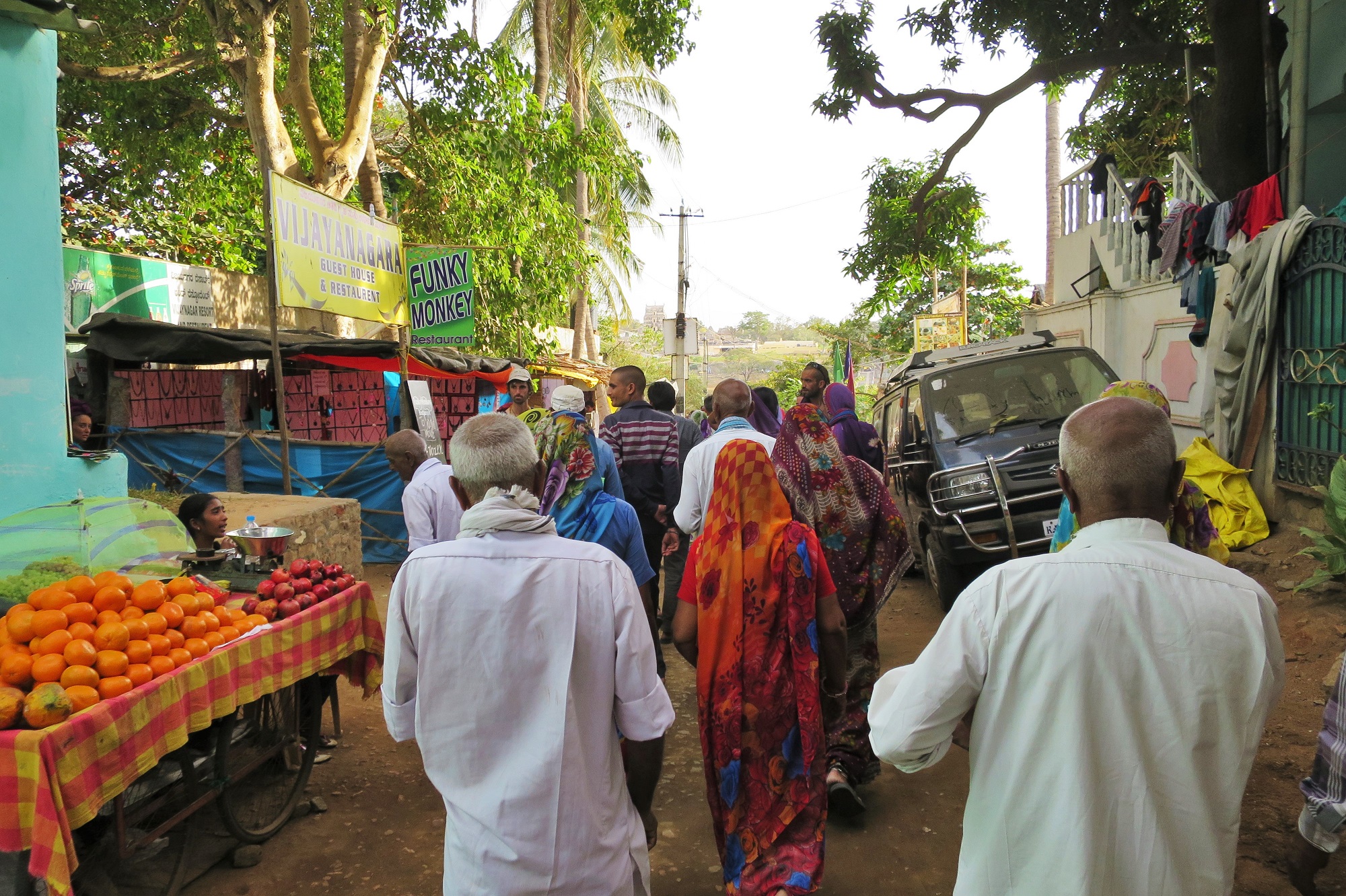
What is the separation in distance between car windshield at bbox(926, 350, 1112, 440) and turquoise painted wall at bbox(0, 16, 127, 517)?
5935 millimetres

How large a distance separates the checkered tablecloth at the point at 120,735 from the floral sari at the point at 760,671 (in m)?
1.85

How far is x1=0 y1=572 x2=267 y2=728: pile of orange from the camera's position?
293 centimetres

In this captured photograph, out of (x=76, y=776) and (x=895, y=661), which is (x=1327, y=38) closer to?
(x=895, y=661)

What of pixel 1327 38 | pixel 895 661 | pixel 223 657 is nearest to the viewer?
pixel 223 657

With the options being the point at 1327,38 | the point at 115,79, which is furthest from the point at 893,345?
the point at 115,79

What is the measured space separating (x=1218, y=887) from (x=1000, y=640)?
2.07ft

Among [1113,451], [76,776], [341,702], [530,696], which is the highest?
[1113,451]

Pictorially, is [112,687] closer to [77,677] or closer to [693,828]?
[77,677]

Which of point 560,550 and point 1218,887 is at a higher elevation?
point 560,550

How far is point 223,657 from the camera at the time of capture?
137 inches

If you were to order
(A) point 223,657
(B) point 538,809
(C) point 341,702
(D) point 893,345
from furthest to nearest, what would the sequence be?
(D) point 893,345
(C) point 341,702
(A) point 223,657
(B) point 538,809

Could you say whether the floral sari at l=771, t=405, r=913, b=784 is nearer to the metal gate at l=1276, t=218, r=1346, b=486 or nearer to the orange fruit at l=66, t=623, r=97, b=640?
the orange fruit at l=66, t=623, r=97, b=640

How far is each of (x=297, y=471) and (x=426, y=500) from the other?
19.1ft

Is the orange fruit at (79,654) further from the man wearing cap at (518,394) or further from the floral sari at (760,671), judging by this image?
the man wearing cap at (518,394)
